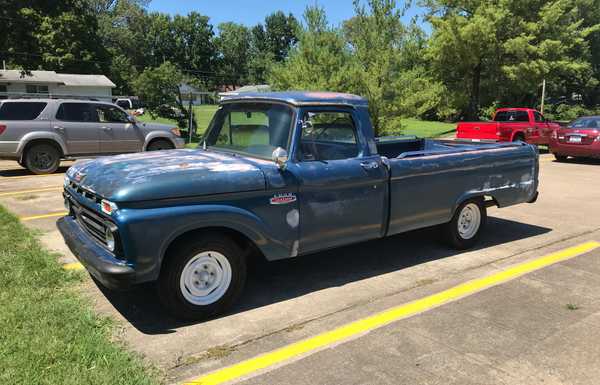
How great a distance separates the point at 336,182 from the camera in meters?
4.77

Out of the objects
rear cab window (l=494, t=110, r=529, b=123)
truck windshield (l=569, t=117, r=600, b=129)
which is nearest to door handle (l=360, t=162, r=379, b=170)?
truck windshield (l=569, t=117, r=600, b=129)

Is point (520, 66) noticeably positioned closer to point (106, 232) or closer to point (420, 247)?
point (420, 247)

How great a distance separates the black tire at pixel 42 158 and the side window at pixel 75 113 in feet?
2.57

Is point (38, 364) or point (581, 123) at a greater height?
point (581, 123)

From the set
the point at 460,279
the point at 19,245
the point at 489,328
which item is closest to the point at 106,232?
the point at 19,245

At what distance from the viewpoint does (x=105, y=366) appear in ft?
10.9

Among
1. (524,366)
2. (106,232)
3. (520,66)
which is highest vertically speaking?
(520,66)

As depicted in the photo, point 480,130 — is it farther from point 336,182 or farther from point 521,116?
point 336,182

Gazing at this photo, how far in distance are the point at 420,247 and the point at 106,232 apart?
3.91 m

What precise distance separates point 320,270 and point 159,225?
224cm

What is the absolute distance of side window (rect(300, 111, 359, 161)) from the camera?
4723 millimetres

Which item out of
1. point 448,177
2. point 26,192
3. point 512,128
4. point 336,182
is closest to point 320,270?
point 336,182

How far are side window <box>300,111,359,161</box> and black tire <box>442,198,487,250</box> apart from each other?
1.80 metres

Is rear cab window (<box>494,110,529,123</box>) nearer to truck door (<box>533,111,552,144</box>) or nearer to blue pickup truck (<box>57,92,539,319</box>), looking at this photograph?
truck door (<box>533,111,552,144</box>)
